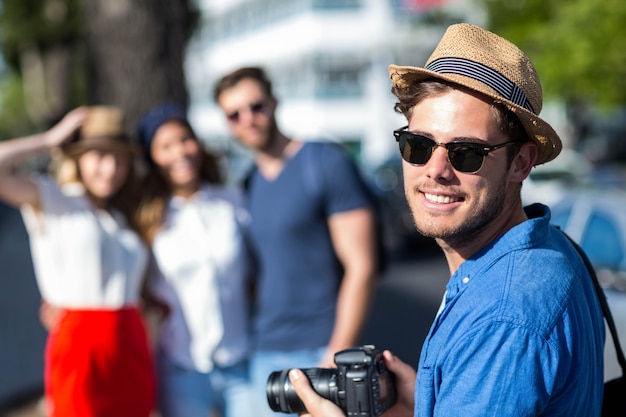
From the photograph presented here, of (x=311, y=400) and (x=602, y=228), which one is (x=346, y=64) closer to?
(x=602, y=228)

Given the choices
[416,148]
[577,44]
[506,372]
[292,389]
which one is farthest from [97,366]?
[577,44]

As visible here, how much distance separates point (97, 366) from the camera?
3268 millimetres

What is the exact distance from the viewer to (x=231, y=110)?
3.32 metres

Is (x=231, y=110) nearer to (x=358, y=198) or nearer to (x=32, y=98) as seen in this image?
(x=358, y=198)

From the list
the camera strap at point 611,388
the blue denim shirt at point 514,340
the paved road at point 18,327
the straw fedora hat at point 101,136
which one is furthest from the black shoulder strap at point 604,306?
the paved road at point 18,327

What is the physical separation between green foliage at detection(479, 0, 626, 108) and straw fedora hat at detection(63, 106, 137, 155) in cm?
1434

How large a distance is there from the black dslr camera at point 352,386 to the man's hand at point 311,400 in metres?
0.03

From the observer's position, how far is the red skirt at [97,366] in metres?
3.24

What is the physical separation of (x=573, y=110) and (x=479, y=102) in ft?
91.3

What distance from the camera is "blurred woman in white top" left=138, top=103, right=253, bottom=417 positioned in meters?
3.35

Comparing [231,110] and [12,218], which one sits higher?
[231,110]

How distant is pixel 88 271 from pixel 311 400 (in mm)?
1609

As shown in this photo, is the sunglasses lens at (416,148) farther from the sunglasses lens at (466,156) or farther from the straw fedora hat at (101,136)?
the straw fedora hat at (101,136)

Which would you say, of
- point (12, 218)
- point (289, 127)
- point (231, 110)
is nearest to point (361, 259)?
point (231, 110)
